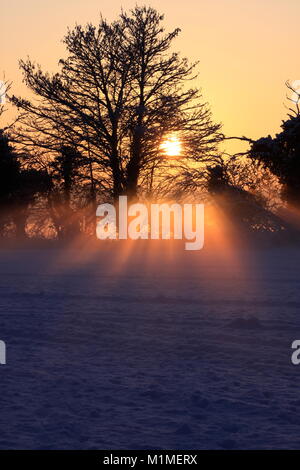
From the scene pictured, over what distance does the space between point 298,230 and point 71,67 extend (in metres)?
8.92

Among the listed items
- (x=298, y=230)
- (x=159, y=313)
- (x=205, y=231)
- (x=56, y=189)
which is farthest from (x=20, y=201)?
(x=159, y=313)

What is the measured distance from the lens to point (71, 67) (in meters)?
24.8

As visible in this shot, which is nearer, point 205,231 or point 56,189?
point 205,231

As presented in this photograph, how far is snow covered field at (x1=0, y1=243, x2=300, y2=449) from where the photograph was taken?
4.61m

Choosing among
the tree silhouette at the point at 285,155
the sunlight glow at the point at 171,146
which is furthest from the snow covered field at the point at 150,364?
the sunlight glow at the point at 171,146

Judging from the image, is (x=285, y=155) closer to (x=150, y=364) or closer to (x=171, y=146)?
(x=171, y=146)

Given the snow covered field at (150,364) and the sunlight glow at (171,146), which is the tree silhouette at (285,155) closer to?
the sunlight glow at (171,146)

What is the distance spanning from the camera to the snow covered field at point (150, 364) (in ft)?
15.1

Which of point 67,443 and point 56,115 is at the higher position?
point 56,115

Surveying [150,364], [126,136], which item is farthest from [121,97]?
[150,364]

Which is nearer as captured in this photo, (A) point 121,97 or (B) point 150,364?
(B) point 150,364

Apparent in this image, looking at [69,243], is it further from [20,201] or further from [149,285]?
[149,285]

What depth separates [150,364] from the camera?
21.3 feet

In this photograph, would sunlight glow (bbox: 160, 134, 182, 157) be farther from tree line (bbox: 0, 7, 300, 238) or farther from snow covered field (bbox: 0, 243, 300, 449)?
snow covered field (bbox: 0, 243, 300, 449)
